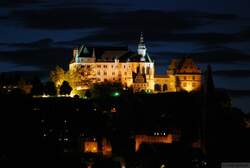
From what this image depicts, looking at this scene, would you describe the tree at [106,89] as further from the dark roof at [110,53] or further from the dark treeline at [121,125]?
the dark roof at [110,53]

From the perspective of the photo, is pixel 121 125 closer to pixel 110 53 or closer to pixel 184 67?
pixel 184 67

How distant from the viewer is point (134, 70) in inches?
5517

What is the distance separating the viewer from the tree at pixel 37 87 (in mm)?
131562

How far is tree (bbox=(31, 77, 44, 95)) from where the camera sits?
432ft

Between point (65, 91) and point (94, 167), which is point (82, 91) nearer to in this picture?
point (65, 91)

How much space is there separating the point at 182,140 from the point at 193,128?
6888 mm

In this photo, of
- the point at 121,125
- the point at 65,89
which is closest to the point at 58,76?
the point at 65,89

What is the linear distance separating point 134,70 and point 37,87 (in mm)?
14016

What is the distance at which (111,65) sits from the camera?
141000 mm

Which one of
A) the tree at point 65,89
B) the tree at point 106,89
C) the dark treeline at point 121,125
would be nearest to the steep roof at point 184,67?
the tree at point 106,89

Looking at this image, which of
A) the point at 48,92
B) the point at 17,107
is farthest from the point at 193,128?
the point at 48,92

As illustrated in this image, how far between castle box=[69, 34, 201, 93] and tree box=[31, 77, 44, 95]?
5.48 metres

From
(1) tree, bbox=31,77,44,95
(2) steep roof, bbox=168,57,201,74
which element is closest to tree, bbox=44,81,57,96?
(1) tree, bbox=31,77,44,95

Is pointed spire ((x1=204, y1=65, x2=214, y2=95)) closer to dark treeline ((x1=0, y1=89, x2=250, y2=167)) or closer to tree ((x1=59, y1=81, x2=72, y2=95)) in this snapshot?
dark treeline ((x1=0, y1=89, x2=250, y2=167))
